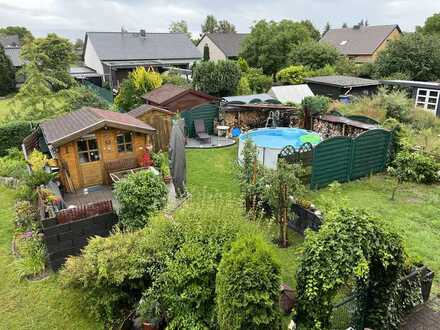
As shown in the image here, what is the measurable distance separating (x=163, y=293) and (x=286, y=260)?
11.9 feet

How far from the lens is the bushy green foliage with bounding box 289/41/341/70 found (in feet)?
114

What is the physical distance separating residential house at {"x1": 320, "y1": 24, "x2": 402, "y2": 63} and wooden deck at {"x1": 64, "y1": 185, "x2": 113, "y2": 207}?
132 feet

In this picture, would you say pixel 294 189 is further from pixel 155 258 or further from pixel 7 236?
pixel 7 236

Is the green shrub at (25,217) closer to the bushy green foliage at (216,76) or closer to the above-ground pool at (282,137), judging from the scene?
the above-ground pool at (282,137)

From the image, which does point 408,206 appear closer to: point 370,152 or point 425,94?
point 370,152

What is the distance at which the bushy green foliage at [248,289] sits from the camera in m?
4.35

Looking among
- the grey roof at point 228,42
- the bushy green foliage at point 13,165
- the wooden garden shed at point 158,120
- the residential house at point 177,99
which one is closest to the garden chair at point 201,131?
the residential house at point 177,99

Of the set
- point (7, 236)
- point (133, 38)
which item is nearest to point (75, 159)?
point (7, 236)

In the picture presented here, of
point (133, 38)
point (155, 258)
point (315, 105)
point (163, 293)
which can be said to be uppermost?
point (133, 38)

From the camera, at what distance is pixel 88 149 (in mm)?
12070

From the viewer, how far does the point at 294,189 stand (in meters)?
8.45

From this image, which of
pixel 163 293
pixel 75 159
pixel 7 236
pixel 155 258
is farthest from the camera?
pixel 75 159

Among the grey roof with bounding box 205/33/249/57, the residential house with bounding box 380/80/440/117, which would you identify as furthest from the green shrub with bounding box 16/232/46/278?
the grey roof with bounding box 205/33/249/57

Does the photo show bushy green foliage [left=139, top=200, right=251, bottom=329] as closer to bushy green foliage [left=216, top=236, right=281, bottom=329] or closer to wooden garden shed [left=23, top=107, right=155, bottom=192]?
bushy green foliage [left=216, top=236, right=281, bottom=329]
